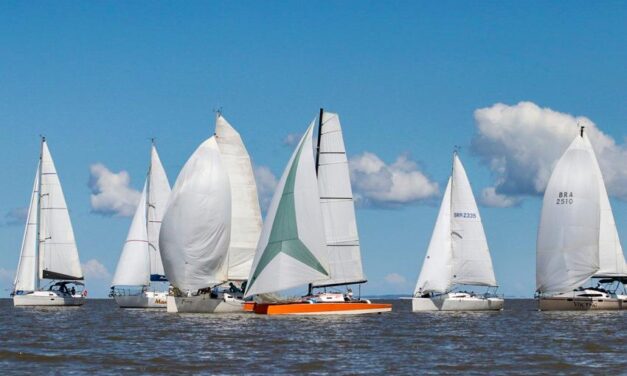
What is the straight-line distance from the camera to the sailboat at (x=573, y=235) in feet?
263

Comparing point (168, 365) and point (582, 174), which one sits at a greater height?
point (582, 174)

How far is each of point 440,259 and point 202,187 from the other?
71.3ft

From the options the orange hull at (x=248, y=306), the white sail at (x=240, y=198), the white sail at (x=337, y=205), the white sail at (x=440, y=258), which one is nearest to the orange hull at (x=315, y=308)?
the white sail at (x=337, y=205)

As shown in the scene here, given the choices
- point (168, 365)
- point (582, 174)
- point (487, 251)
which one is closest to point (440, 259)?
point (487, 251)

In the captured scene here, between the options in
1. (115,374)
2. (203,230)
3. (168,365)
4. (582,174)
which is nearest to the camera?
(115,374)

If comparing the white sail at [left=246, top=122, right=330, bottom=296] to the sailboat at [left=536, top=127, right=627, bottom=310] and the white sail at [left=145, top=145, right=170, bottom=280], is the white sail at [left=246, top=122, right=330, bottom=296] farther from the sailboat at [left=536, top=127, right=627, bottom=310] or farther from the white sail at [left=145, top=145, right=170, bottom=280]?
the white sail at [left=145, top=145, right=170, bottom=280]

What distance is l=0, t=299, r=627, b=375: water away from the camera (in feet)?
130

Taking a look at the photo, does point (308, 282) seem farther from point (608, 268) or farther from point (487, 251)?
point (608, 268)

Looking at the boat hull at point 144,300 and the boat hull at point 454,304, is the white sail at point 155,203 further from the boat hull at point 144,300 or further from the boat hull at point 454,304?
the boat hull at point 454,304

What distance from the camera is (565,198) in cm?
8012

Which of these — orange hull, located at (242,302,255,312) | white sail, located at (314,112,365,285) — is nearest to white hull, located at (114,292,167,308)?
orange hull, located at (242,302,255,312)

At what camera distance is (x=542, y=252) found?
81938mm

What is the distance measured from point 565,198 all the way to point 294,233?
26.3 m

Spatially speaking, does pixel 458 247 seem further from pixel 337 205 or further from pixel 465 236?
pixel 337 205
